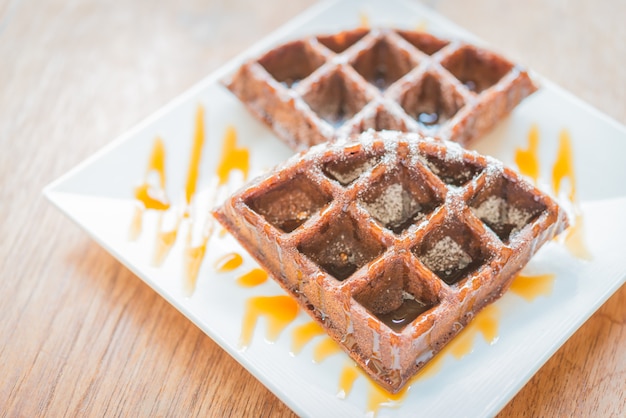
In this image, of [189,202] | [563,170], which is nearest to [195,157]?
[189,202]

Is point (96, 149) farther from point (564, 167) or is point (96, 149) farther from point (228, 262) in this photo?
point (564, 167)

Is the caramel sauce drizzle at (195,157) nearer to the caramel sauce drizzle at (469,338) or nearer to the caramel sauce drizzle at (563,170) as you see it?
the caramel sauce drizzle at (469,338)

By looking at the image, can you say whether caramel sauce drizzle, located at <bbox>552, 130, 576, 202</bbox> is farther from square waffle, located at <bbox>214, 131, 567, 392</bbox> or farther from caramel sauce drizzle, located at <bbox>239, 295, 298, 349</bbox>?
caramel sauce drizzle, located at <bbox>239, 295, 298, 349</bbox>

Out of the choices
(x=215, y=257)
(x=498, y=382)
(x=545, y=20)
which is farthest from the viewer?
(x=545, y=20)

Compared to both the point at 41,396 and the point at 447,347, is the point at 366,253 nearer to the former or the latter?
the point at 447,347

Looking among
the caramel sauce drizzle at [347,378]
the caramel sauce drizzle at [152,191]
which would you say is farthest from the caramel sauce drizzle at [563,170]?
the caramel sauce drizzle at [152,191]

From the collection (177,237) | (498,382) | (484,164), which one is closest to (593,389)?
Result: (498,382)
